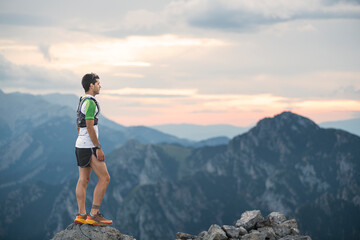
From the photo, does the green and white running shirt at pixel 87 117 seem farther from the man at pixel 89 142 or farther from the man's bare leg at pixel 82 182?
the man's bare leg at pixel 82 182

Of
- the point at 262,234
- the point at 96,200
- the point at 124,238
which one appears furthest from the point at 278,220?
the point at 96,200

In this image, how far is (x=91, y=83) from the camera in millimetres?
20000

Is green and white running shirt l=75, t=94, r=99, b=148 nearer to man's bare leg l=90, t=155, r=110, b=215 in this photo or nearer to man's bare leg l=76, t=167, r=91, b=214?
man's bare leg l=90, t=155, r=110, b=215

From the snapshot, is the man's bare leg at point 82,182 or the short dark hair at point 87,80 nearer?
the short dark hair at point 87,80

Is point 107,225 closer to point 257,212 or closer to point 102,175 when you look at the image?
point 102,175

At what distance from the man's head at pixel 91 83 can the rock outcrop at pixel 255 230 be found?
11820mm

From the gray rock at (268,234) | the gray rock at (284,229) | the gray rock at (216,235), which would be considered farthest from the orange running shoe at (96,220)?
the gray rock at (284,229)

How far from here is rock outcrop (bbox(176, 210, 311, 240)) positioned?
24.9 meters

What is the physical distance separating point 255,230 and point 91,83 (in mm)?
15016

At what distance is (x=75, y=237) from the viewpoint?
20766 millimetres

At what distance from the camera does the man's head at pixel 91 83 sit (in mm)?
19938

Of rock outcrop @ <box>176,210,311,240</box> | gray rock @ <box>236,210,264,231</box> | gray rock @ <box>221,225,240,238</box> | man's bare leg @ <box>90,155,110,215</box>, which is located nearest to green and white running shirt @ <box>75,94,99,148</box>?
man's bare leg @ <box>90,155,110,215</box>

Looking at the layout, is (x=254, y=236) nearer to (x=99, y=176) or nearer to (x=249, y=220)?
(x=249, y=220)

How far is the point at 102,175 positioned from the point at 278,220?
48.7 ft
